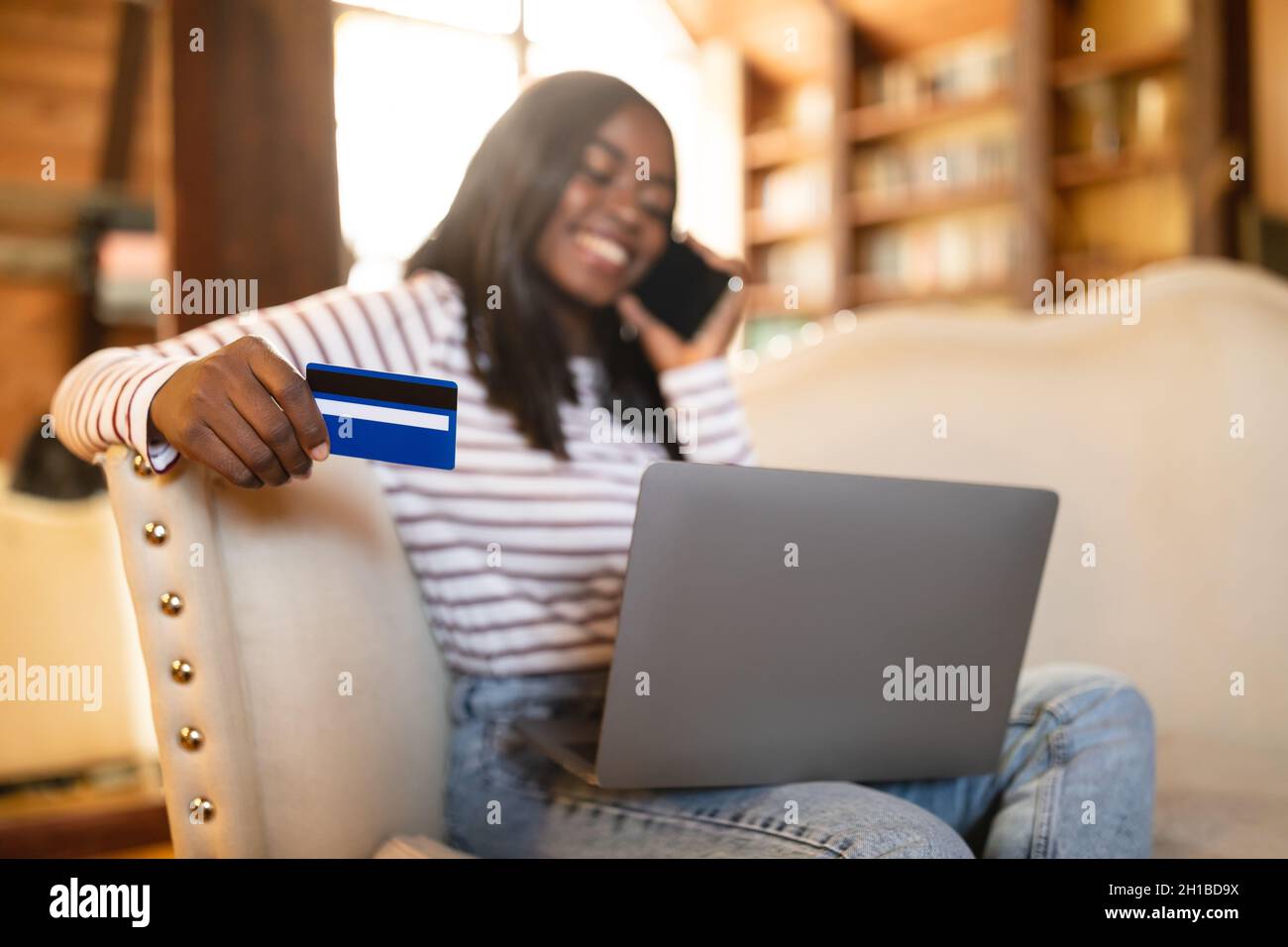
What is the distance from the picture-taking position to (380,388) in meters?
0.65

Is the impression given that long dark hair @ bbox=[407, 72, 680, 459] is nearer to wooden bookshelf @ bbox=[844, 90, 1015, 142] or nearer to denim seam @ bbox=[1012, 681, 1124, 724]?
denim seam @ bbox=[1012, 681, 1124, 724]

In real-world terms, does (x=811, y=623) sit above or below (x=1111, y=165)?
below

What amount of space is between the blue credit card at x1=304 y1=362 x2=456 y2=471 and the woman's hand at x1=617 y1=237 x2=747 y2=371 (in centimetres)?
61

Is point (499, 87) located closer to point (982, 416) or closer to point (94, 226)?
point (94, 226)

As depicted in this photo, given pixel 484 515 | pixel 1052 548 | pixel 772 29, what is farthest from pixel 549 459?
pixel 772 29

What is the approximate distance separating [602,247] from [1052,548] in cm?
72

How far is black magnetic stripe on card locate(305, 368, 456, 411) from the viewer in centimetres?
65

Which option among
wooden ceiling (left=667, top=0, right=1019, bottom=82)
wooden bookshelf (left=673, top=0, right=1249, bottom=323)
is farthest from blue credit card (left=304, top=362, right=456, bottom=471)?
wooden ceiling (left=667, top=0, right=1019, bottom=82)

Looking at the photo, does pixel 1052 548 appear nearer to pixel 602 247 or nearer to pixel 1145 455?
pixel 1145 455

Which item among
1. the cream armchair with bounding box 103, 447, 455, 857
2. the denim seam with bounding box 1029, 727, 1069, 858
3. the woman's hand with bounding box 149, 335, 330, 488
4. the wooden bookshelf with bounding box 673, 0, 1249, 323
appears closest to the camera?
the woman's hand with bounding box 149, 335, 330, 488

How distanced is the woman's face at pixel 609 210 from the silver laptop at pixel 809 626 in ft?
1.58

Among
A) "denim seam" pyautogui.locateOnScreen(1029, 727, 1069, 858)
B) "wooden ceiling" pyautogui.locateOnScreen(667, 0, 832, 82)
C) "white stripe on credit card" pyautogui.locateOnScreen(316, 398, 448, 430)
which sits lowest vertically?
"denim seam" pyautogui.locateOnScreen(1029, 727, 1069, 858)

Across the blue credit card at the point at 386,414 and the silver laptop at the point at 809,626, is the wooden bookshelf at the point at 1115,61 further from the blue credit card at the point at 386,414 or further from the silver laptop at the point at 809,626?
the blue credit card at the point at 386,414
